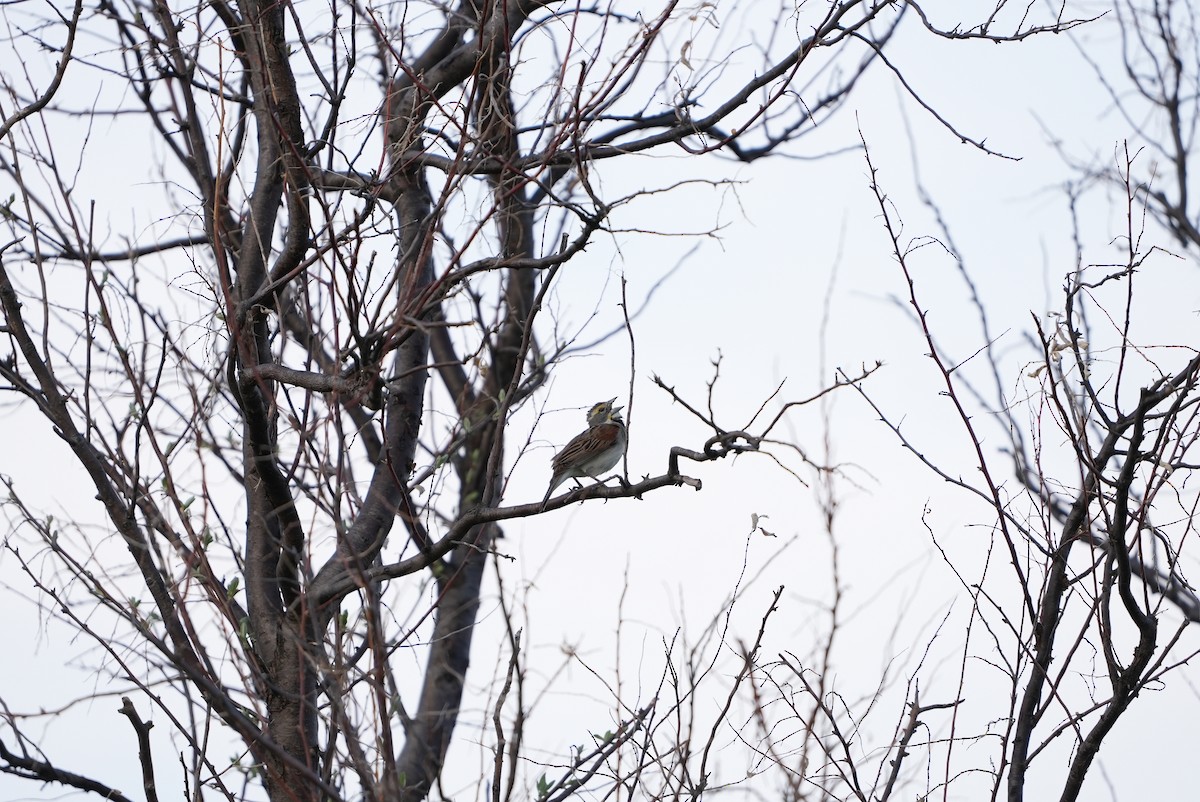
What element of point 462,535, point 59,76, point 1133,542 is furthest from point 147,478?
point 1133,542

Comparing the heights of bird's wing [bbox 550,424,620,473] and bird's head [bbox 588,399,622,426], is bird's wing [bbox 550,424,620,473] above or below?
below

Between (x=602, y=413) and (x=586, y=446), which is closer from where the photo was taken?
(x=586, y=446)

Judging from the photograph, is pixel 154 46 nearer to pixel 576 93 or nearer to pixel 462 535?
pixel 576 93

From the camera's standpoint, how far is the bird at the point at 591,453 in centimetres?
734

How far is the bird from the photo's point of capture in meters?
7.34

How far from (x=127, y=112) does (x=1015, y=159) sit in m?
5.22

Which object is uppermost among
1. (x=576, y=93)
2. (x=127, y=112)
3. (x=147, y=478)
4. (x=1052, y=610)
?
(x=127, y=112)

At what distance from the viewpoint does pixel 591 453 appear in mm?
7379

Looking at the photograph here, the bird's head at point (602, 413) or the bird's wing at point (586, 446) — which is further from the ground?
the bird's head at point (602, 413)

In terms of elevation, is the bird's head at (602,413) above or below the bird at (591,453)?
above

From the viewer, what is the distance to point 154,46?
192 inches

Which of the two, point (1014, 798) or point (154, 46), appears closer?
point (1014, 798)

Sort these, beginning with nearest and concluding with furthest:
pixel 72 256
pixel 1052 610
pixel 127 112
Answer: pixel 1052 610, pixel 72 256, pixel 127 112

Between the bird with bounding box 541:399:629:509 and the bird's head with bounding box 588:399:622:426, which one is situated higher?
the bird's head with bounding box 588:399:622:426
